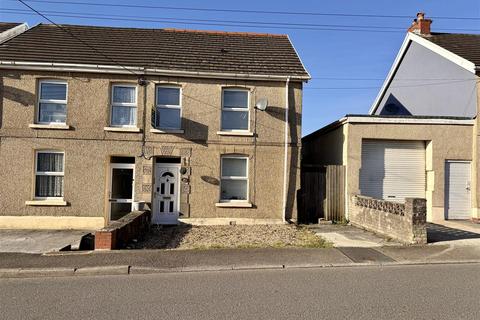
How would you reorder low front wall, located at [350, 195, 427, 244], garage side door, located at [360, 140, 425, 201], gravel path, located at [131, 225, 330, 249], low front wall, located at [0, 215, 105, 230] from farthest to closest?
garage side door, located at [360, 140, 425, 201] → low front wall, located at [0, 215, 105, 230] → gravel path, located at [131, 225, 330, 249] → low front wall, located at [350, 195, 427, 244]

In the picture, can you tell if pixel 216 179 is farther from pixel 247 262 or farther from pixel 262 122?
pixel 247 262

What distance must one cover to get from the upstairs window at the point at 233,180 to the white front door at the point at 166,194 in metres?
1.58

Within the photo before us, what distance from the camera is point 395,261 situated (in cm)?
753

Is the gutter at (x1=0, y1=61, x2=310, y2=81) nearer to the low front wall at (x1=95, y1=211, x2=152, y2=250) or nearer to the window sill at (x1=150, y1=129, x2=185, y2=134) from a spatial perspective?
the window sill at (x1=150, y1=129, x2=185, y2=134)

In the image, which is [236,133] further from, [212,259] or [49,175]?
[49,175]

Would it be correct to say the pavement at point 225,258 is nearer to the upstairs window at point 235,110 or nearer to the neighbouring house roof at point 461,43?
the upstairs window at point 235,110

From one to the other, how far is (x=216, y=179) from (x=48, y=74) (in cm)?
658

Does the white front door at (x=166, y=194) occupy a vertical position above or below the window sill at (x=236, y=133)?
below

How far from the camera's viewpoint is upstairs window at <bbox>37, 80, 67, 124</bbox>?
12.3m

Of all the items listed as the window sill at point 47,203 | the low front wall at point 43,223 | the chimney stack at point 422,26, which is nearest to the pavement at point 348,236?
the low front wall at point 43,223

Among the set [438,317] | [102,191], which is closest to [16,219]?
[102,191]

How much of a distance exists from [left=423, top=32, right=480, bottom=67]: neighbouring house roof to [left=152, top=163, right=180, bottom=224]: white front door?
11899 millimetres

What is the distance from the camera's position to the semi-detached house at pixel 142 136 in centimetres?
1203

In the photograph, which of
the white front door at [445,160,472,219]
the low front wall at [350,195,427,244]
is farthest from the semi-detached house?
the white front door at [445,160,472,219]
